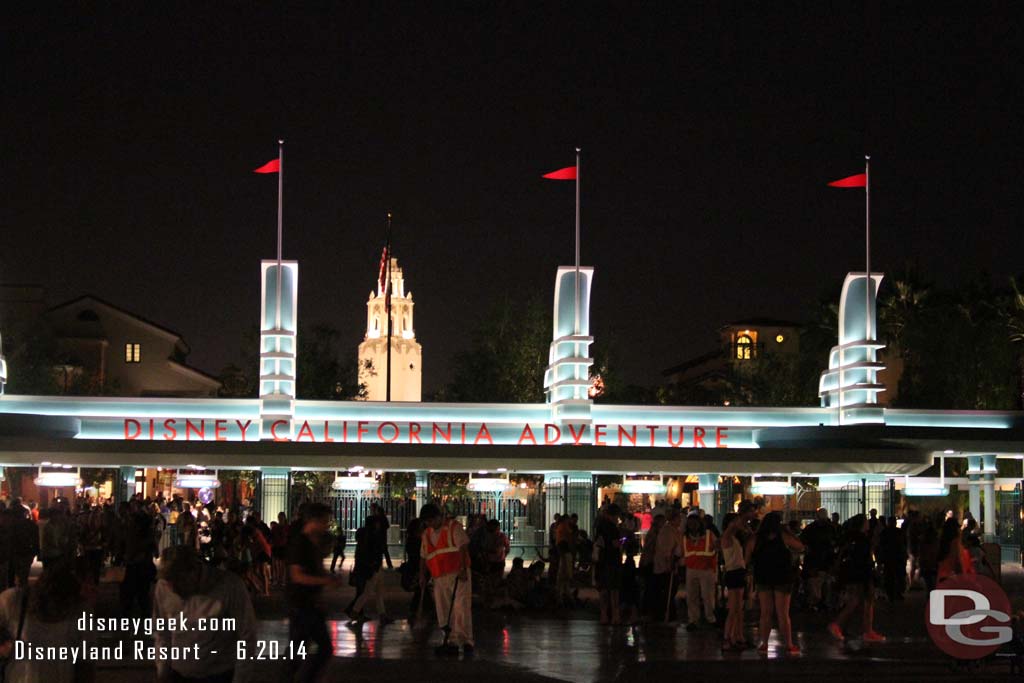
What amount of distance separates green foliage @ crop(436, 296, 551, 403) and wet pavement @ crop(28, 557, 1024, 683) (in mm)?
43641

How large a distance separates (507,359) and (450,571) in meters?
50.6

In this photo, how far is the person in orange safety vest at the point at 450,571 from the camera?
1738 centimetres

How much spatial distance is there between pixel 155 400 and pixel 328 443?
5087 mm

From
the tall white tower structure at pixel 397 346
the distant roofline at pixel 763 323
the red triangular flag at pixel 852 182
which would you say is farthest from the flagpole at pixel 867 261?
the tall white tower structure at pixel 397 346

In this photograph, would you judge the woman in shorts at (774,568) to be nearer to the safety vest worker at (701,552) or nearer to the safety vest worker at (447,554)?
the safety vest worker at (701,552)

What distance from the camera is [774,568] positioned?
58.0 feet

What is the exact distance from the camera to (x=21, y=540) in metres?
20.9

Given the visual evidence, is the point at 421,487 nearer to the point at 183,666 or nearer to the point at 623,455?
the point at 623,455

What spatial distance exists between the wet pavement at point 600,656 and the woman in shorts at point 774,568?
0.40m

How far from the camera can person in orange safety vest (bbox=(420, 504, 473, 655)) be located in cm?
1738

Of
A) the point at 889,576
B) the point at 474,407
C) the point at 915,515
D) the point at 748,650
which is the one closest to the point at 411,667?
the point at 748,650

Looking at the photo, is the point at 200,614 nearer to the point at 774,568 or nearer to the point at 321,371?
the point at 774,568

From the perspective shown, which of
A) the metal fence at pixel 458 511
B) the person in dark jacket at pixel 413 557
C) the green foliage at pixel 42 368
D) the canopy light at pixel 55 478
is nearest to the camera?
the person in dark jacket at pixel 413 557

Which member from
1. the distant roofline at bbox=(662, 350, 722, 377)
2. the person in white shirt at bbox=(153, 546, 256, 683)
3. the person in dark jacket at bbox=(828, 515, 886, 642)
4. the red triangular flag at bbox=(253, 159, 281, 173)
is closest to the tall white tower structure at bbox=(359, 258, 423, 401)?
the distant roofline at bbox=(662, 350, 722, 377)
